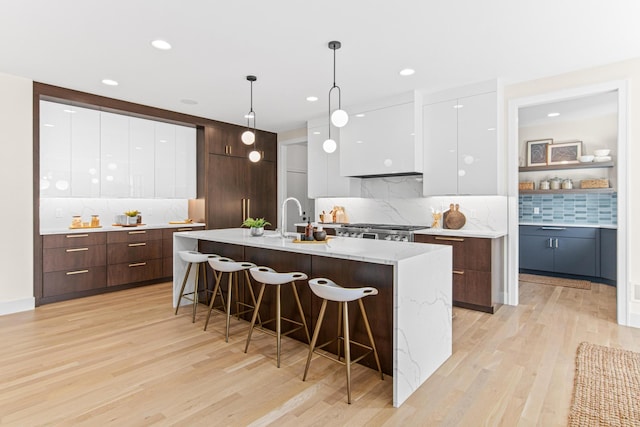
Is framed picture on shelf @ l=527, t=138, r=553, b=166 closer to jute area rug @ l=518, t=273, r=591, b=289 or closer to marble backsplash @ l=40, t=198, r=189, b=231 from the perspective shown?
jute area rug @ l=518, t=273, r=591, b=289

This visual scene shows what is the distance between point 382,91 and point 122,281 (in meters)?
4.39

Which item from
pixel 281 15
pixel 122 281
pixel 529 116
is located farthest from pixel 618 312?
pixel 122 281

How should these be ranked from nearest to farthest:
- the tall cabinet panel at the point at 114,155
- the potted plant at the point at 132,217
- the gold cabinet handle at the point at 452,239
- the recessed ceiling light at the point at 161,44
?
the recessed ceiling light at the point at 161,44 → the gold cabinet handle at the point at 452,239 → the tall cabinet panel at the point at 114,155 → the potted plant at the point at 132,217

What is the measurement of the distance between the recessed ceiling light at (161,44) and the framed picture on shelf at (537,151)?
5.76 m

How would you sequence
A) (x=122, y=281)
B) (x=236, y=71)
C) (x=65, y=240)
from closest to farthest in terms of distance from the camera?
(x=236, y=71) → (x=65, y=240) → (x=122, y=281)

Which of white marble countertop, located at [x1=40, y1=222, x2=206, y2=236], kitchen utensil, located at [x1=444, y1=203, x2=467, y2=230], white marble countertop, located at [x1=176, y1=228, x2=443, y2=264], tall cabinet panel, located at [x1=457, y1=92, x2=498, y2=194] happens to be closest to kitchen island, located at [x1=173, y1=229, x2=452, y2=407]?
white marble countertop, located at [x1=176, y1=228, x2=443, y2=264]

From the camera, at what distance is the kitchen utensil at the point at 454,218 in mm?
4590

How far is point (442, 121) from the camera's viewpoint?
449cm

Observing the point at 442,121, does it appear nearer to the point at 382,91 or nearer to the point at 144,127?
the point at 382,91

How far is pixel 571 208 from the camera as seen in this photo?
5.71 meters

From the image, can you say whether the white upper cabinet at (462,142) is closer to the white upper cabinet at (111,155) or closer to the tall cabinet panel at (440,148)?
the tall cabinet panel at (440,148)

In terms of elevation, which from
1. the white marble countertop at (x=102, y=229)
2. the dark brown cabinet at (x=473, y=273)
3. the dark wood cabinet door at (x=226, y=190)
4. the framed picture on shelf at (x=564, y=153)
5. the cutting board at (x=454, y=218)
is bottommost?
the dark brown cabinet at (x=473, y=273)

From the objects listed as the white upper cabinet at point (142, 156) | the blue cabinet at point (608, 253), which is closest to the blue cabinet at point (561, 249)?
the blue cabinet at point (608, 253)

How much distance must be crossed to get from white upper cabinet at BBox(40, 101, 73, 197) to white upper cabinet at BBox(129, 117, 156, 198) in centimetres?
79
